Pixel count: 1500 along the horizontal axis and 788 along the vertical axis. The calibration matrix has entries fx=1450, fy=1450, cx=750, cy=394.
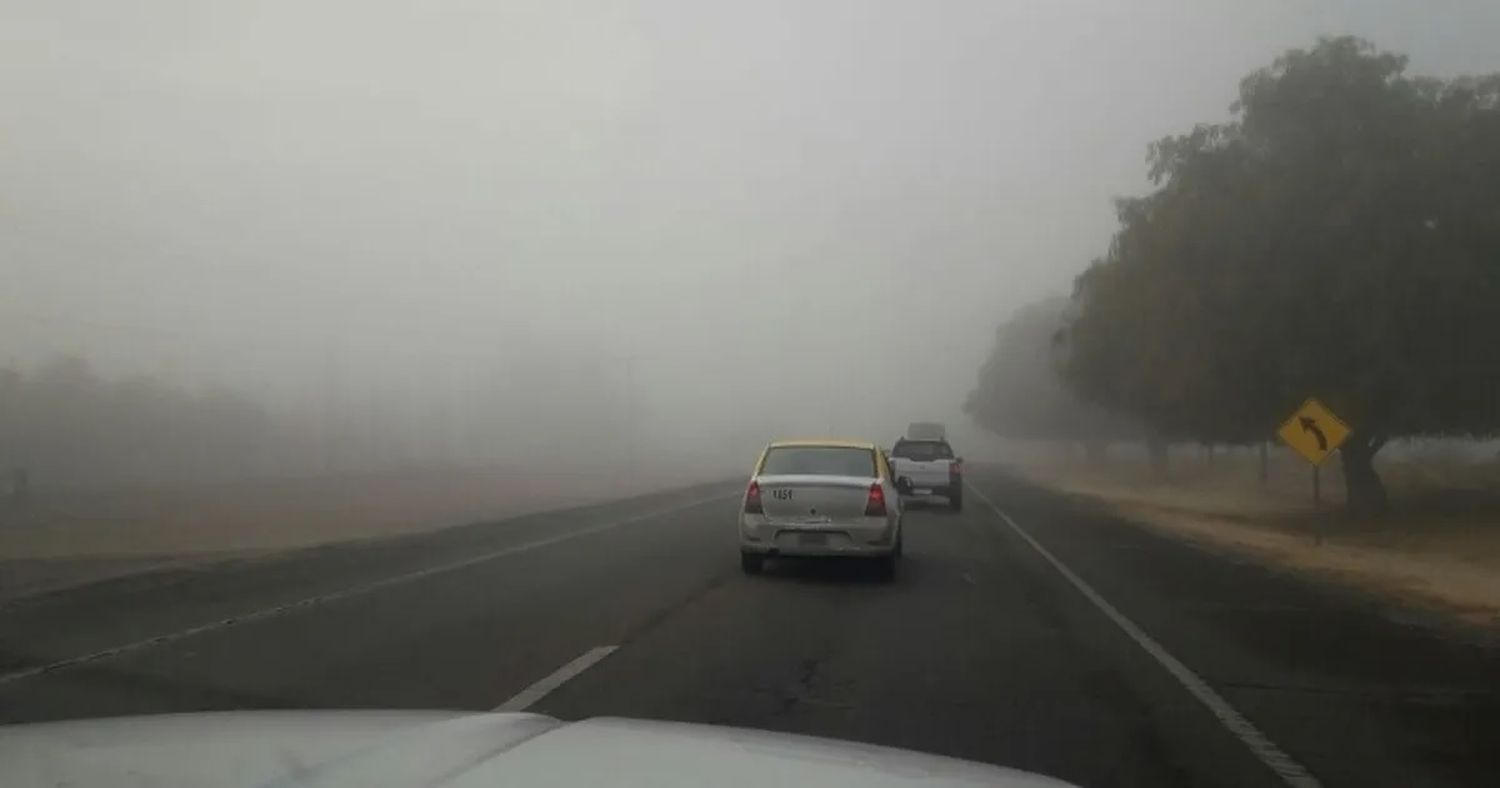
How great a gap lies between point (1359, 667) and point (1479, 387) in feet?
67.8

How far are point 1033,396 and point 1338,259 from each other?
60.8m

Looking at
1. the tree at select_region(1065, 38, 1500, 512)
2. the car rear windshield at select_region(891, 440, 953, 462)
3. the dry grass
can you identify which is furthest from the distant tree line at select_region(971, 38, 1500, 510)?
the dry grass

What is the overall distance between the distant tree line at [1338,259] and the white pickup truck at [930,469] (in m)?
5.63

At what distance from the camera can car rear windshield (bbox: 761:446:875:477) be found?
18.9 metres

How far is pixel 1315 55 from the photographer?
1293 inches

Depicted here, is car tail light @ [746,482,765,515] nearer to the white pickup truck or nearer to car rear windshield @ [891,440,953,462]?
the white pickup truck

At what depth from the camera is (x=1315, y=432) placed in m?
25.6

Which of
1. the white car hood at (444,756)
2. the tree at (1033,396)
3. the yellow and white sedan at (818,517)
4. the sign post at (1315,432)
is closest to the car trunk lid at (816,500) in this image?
the yellow and white sedan at (818,517)

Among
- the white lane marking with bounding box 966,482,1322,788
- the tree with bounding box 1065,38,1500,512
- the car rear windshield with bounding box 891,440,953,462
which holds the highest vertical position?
the tree with bounding box 1065,38,1500,512

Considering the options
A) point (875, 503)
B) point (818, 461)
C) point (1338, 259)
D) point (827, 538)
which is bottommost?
point (827, 538)

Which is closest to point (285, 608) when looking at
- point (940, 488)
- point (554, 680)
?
point (554, 680)

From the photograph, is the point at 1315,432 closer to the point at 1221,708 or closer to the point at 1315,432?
the point at 1315,432

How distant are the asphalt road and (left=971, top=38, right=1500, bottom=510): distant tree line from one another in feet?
37.8

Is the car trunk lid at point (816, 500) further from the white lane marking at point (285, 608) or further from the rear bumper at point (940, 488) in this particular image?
the rear bumper at point (940, 488)
